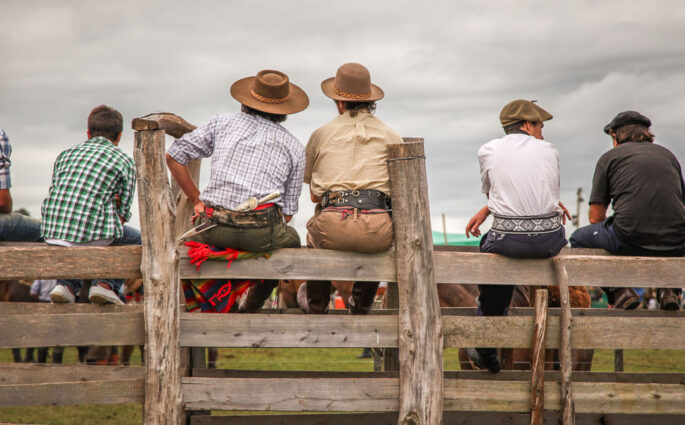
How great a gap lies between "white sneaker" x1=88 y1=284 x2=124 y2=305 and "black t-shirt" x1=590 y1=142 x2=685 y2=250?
4.02 m

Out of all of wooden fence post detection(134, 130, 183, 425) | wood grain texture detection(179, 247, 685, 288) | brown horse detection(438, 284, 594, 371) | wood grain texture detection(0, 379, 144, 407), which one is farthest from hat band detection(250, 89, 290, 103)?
brown horse detection(438, 284, 594, 371)

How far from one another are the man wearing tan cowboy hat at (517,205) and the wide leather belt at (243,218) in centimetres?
154

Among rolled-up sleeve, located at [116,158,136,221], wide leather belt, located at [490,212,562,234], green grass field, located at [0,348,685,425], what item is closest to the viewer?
wide leather belt, located at [490,212,562,234]

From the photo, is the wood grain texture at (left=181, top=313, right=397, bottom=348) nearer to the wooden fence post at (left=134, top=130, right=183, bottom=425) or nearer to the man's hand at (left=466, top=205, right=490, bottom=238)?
the wooden fence post at (left=134, top=130, right=183, bottom=425)

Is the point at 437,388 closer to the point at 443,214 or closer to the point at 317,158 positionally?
the point at 317,158

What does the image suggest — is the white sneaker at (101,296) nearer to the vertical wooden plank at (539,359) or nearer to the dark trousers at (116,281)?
the dark trousers at (116,281)

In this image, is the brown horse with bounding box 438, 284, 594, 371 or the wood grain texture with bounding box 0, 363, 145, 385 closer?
the wood grain texture with bounding box 0, 363, 145, 385

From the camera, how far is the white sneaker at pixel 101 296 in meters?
5.04

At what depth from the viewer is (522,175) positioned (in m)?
5.30

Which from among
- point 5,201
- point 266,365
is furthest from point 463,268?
point 266,365

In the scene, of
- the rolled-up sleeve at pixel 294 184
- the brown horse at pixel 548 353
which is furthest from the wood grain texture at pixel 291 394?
the brown horse at pixel 548 353

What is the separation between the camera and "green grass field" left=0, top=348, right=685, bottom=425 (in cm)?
895

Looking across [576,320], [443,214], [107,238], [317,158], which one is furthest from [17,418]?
[443,214]

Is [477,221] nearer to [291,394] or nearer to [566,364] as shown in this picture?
[566,364]
